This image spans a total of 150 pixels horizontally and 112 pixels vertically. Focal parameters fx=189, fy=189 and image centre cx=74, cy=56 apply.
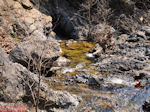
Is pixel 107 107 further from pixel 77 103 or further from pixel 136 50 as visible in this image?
pixel 136 50

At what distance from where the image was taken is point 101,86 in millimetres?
11039

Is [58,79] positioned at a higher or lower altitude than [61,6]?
lower

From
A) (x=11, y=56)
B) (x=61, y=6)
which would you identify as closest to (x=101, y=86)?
(x=11, y=56)

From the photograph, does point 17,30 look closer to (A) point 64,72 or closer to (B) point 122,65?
(A) point 64,72

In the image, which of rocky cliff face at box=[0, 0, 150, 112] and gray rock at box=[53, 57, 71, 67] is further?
gray rock at box=[53, 57, 71, 67]

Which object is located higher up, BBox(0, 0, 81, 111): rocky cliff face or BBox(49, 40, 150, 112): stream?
BBox(0, 0, 81, 111): rocky cliff face

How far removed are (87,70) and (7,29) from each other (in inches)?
382

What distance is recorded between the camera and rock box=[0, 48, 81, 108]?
7.05 metres

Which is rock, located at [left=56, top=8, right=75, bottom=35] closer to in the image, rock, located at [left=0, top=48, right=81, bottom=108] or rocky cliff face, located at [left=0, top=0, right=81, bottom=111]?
rocky cliff face, located at [left=0, top=0, right=81, bottom=111]

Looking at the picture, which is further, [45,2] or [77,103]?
[45,2]

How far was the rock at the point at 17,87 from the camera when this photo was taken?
705 cm

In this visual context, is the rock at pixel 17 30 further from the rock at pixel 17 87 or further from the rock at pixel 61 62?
the rock at pixel 17 87

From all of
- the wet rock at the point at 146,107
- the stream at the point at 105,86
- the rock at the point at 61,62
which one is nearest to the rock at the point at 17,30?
the rock at the point at 61,62

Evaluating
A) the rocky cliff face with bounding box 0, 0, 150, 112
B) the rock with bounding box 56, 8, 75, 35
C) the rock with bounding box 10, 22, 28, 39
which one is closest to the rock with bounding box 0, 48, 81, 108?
the rocky cliff face with bounding box 0, 0, 150, 112
